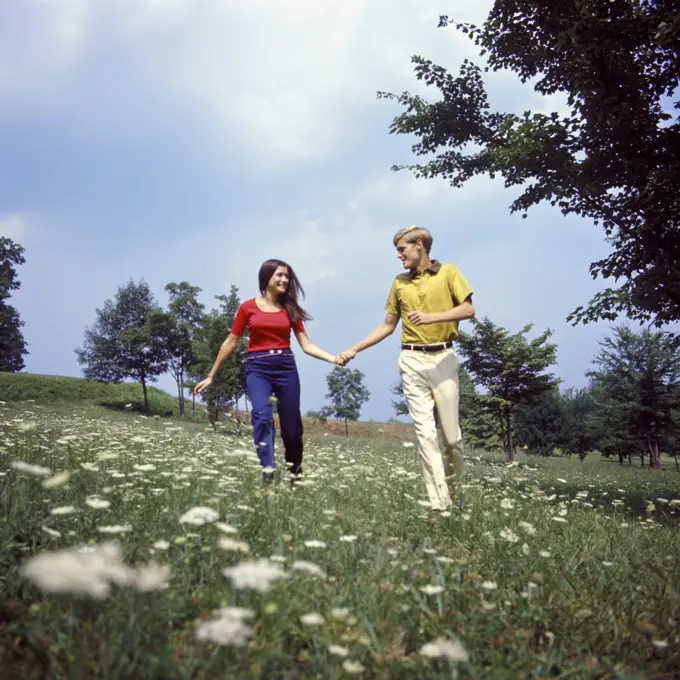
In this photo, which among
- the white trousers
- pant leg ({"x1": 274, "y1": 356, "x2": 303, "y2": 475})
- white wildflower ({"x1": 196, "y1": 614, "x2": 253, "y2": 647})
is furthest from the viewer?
pant leg ({"x1": 274, "y1": 356, "x2": 303, "y2": 475})

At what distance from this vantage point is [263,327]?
18.6ft

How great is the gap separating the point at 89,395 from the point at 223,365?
21049mm

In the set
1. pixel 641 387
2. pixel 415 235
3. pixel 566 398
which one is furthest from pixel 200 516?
pixel 566 398

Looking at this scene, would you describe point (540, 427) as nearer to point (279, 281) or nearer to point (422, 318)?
point (279, 281)

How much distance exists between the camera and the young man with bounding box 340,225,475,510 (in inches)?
195

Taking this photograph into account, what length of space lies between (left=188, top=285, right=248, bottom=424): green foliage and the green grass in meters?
10.6

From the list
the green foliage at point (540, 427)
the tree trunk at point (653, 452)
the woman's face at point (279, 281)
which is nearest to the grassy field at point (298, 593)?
the woman's face at point (279, 281)

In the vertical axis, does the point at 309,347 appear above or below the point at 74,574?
above

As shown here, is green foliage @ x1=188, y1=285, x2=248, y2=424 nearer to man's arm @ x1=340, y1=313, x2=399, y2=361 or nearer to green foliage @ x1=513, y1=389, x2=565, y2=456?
man's arm @ x1=340, y1=313, x2=399, y2=361

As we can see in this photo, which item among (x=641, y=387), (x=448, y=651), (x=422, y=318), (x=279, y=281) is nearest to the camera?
(x=448, y=651)

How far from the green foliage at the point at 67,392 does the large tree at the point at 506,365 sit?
976 inches

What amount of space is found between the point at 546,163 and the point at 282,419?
8422mm

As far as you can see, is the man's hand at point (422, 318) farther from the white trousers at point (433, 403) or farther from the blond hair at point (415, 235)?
the blond hair at point (415, 235)

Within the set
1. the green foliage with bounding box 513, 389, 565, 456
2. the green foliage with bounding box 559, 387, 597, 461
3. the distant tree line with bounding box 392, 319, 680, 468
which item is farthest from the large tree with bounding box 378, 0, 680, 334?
the green foliage with bounding box 513, 389, 565, 456
